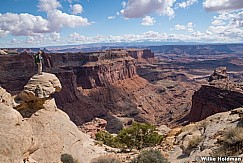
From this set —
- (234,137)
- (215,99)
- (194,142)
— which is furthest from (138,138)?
A: (215,99)

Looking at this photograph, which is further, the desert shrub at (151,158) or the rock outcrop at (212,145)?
the desert shrub at (151,158)

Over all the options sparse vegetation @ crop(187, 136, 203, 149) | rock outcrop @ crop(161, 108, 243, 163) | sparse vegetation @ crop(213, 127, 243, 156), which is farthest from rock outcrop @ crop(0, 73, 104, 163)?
sparse vegetation @ crop(213, 127, 243, 156)

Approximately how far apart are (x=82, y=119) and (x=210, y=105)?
43.6m

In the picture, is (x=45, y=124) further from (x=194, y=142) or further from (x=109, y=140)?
(x=109, y=140)

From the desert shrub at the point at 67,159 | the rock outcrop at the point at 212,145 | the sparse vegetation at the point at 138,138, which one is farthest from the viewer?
the sparse vegetation at the point at 138,138

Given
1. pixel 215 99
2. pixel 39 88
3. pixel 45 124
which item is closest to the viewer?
pixel 45 124

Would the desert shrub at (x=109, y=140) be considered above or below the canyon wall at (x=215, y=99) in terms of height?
above

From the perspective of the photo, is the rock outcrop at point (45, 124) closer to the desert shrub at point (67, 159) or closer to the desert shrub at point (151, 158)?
the desert shrub at point (67, 159)

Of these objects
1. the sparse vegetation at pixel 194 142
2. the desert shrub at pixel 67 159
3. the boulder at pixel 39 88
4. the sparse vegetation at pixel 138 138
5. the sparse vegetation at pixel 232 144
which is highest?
the boulder at pixel 39 88

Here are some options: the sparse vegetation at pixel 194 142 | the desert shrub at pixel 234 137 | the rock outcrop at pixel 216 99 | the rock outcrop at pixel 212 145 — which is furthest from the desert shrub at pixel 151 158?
the rock outcrop at pixel 216 99

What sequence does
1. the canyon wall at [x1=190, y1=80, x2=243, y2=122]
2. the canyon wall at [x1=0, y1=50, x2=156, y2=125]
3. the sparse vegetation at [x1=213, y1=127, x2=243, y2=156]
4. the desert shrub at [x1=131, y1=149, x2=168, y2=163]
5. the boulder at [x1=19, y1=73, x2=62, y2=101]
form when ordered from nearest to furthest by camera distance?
the sparse vegetation at [x1=213, y1=127, x2=243, y2=156], the desert shrub at [x1=131, y1=149, x2=168, y2=163], the boulder at [x1=19, y1=73, x2=62, y2=101], the canyon wall at [x1=190, y1=80, x2=243, y2=122], the canyon wall at [x1=0, y1=50, x2=156, y2=125]

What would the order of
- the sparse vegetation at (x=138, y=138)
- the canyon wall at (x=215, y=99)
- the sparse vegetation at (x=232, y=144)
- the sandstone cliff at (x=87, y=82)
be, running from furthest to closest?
the sandstone cliff at (x=87, y=82) → the canyon wall at (x=215, y=99) → the sparse vegetation at (x=138, y=138) → the sparse vegetation at (x=232, y=144)

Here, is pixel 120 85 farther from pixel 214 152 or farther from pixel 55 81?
pixel 214 152

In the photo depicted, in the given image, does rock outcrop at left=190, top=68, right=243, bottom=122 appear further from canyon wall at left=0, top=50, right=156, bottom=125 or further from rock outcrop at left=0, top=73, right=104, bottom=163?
rock outcrop at left=0, top=73, right=104, bottom=163
